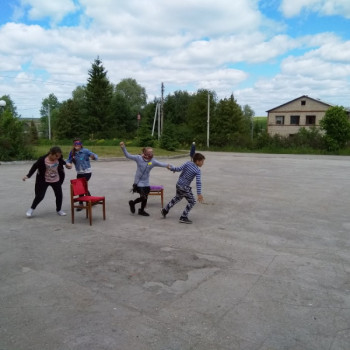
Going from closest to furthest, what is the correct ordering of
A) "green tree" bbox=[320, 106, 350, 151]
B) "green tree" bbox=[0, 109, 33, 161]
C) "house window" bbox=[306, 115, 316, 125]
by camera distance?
"green tree" bbox=[0, 109, 33, 161] → "green tree" bbox=[320, 106, 350, 151] → "house window" bbox=[306, 115, 316, 125]

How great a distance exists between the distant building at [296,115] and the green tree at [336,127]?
22.8 metres

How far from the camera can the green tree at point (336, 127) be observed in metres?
40.5

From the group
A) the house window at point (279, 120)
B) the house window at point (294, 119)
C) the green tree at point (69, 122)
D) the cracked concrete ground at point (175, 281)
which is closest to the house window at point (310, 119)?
the house window at point (294, 119)

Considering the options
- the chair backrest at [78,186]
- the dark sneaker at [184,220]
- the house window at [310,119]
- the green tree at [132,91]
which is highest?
the green tree at [132,91]

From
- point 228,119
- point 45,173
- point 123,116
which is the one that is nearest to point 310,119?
point 228,119

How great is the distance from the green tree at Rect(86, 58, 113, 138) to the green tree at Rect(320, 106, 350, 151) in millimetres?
30673

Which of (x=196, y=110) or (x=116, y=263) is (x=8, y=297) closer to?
(x=116, y=263)

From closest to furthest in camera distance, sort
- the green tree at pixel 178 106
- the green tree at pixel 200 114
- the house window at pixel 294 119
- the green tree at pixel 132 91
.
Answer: the green tree at pixel 200 114
the house window at pixel 294 119
the green tree at pixel 178 106
the green tree at pixel 132 91

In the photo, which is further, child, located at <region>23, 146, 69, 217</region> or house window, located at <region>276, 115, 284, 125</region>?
house window, located at <region>276, 115, 284, 125</region>

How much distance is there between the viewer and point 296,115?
66188mm

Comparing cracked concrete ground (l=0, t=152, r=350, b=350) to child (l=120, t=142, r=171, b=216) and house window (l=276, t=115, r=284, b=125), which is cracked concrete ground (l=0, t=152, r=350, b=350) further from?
house window (l=276, t=115, r=284, b=125)

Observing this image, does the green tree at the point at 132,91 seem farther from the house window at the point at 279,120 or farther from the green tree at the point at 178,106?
the house window at the point at 279,120

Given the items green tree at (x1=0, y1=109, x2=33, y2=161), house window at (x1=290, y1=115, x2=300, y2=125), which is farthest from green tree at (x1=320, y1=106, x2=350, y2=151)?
green tree at (x1=0, y1=109, x2=33, y2=161)

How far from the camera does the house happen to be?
2532 inches
